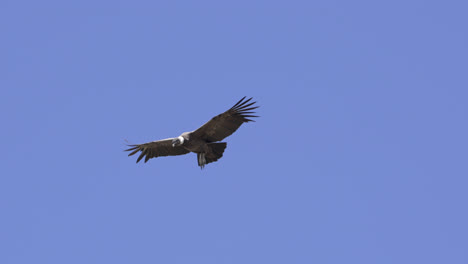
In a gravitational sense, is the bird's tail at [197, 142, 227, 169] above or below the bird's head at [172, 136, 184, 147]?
below

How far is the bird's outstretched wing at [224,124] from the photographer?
2316cm

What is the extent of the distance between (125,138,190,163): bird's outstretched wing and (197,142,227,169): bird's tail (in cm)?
129

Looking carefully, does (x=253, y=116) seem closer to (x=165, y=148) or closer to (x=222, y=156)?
(x=222, y=156)

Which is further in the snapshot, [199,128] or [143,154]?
[143,154]

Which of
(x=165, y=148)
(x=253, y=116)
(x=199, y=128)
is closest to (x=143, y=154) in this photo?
(x=165, y=148)

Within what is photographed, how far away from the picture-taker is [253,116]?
76.4 feet

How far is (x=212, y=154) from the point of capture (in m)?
24.0

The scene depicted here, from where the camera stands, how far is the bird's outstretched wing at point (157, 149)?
25.2 meters

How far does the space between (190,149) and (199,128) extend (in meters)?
1.25

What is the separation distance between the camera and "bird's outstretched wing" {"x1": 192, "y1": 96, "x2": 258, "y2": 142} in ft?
76.0

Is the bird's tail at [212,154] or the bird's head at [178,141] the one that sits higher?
the bird's head at [178,141]

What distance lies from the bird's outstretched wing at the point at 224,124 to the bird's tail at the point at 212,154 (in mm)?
300

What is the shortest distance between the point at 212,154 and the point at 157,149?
2559 millimetres

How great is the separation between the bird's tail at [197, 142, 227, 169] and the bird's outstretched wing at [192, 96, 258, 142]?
0.99ft
